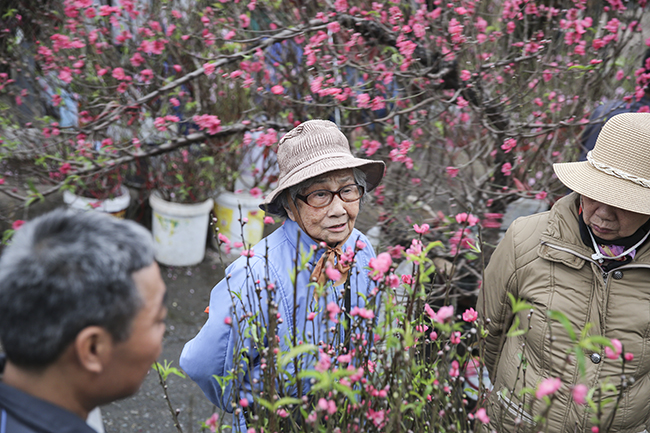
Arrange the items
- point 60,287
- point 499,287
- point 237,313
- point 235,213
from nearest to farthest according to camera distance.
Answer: point 60,287, point 237,313, point 499,287, point 235,213

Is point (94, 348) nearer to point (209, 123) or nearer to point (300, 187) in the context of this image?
point (300, 187)

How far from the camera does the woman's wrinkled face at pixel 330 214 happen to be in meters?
1.94

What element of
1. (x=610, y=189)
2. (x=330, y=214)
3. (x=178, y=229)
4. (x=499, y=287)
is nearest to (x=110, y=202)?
(x=178, y=229)

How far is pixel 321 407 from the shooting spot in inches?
40.6

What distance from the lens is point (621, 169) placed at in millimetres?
Result: 1922

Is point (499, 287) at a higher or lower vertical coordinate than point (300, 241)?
lower

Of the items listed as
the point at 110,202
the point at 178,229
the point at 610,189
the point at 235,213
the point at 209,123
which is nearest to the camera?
the point at 610,189

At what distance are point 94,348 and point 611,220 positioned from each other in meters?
1.75

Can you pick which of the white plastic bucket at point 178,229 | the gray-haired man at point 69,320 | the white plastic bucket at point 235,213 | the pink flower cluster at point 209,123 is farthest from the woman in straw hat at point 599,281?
the white plastic bucket at point 178,229

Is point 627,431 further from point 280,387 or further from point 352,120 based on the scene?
point 352,120

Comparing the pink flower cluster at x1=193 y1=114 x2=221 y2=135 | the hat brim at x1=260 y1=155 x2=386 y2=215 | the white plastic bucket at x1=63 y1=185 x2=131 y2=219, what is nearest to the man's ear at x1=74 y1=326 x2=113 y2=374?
the hat brim at x1=260 y1=155 x2=386 y2=215

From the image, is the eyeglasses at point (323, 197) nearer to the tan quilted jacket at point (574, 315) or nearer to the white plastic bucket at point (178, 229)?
the tan quilted jacket at point (574, 315)

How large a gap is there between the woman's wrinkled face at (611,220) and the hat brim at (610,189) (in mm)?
78

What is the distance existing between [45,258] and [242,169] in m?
4.49
